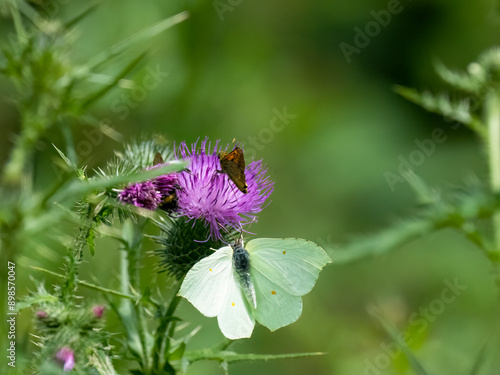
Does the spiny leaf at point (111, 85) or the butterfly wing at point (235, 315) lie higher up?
the spiny leaf at point (111, 85)

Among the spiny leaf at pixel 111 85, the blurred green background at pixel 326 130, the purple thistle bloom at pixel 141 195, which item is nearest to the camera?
the purple thistle bloom at pixel 141 195

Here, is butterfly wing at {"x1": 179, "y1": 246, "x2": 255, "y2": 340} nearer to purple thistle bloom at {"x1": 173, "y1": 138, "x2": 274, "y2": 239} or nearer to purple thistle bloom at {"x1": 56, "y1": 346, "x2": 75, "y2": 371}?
purple thistle bloom at {"x1": 173, "y1": 138, "x2": 274, "y2": 239}

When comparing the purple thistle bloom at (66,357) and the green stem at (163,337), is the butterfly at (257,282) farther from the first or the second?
the purple thistle bloom at (66,357)

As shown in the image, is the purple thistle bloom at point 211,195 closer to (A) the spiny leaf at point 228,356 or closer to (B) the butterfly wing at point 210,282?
Result: (B) the butterfly wing at point 210,282

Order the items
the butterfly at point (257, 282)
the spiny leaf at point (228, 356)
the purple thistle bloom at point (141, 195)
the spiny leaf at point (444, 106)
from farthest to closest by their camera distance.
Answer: the spiny leaf at point (444, 106), the purple thistle bloom at point (141, 195), the butterfly at point (257, 282), the spiny leaf at point (228, 356)

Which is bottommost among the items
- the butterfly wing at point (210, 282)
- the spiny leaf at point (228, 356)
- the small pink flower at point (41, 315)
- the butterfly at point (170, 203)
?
the spiny leaf at point (228, 356)

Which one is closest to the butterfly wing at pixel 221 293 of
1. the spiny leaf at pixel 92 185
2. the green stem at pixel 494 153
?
the spiny leaf at pixel 92 185

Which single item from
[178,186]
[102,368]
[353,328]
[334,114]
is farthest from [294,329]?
[102,368]

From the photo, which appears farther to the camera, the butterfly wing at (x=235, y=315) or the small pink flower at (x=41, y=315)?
the butterfly wing at (x=235, y=315)
